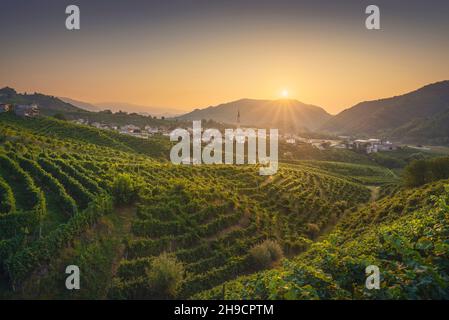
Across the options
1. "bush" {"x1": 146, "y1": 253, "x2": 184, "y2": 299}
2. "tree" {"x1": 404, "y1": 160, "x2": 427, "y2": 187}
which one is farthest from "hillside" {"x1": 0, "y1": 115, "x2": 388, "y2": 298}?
"tree" {"x1": 404, "y1": 160, "x2": 427, "y2": 187}

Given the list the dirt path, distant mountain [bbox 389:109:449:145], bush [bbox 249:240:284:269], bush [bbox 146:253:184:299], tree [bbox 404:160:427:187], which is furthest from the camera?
distant mountain [bbox 389:109:449:145]

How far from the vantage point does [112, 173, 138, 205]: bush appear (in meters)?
24.0

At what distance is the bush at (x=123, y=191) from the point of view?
2402cm

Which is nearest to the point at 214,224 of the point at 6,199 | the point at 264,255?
the point at 264,255

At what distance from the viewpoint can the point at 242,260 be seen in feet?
77.4

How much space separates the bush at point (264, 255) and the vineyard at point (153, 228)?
0.27ft

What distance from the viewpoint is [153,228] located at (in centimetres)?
2294

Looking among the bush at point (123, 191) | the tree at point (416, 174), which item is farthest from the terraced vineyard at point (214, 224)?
the tree at point (416, 174)

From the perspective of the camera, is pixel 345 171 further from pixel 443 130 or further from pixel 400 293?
pixel 443 130

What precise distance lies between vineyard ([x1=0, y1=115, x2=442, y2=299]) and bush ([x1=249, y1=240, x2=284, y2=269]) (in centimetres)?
8

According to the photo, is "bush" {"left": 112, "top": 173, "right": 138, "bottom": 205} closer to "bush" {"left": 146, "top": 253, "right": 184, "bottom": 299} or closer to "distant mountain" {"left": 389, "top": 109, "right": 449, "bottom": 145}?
"bush" {"left": 146, "top": 253, "right": 184, "bottom": 299}

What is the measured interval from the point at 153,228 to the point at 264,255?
313 inches

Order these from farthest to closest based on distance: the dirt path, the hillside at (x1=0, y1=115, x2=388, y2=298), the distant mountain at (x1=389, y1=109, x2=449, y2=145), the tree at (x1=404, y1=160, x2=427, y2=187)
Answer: the distant mountain at (x1=389, y1=109, x2=449, y2=145), the tree at (x1=404, y1=160, x2=427, y2=187), the dirt path, the hillside at (x1=0, y1=115, x2=388, y2=298)
